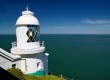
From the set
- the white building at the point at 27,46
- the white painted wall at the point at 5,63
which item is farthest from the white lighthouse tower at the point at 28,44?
the white painted wall at the point at 5,63

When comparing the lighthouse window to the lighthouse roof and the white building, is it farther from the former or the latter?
the lighthouse roof

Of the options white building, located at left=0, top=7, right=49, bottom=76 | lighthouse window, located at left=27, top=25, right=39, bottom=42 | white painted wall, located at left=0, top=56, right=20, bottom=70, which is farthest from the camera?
lighthouse window, located at left=27, top=25, right=39, bottom=42

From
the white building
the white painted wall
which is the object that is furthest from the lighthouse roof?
the white painted wall

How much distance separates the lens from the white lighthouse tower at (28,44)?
1405 centimetres

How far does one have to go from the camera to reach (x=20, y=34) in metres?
14.3

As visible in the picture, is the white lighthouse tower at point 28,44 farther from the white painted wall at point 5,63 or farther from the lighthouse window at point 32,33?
the white painted wall at point 5,63

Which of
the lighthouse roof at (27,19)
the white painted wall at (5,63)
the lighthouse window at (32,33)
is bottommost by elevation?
the white painted wall at (5,63)

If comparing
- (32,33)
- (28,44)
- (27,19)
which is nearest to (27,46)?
(28,44)

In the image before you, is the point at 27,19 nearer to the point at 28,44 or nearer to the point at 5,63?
the point at 28,44

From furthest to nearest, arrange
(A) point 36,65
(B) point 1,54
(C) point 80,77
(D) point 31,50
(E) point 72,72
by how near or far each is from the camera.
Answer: (E) point 72,72 → (C) point 80,77 → (A) point 36,65 → (D) point 31,50 → (B) point 1,54

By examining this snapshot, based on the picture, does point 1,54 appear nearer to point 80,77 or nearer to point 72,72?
point 80,77

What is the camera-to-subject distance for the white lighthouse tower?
1405 cm

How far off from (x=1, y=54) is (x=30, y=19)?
155 inches

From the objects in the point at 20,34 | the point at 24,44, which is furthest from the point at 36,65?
the point at 20,34
